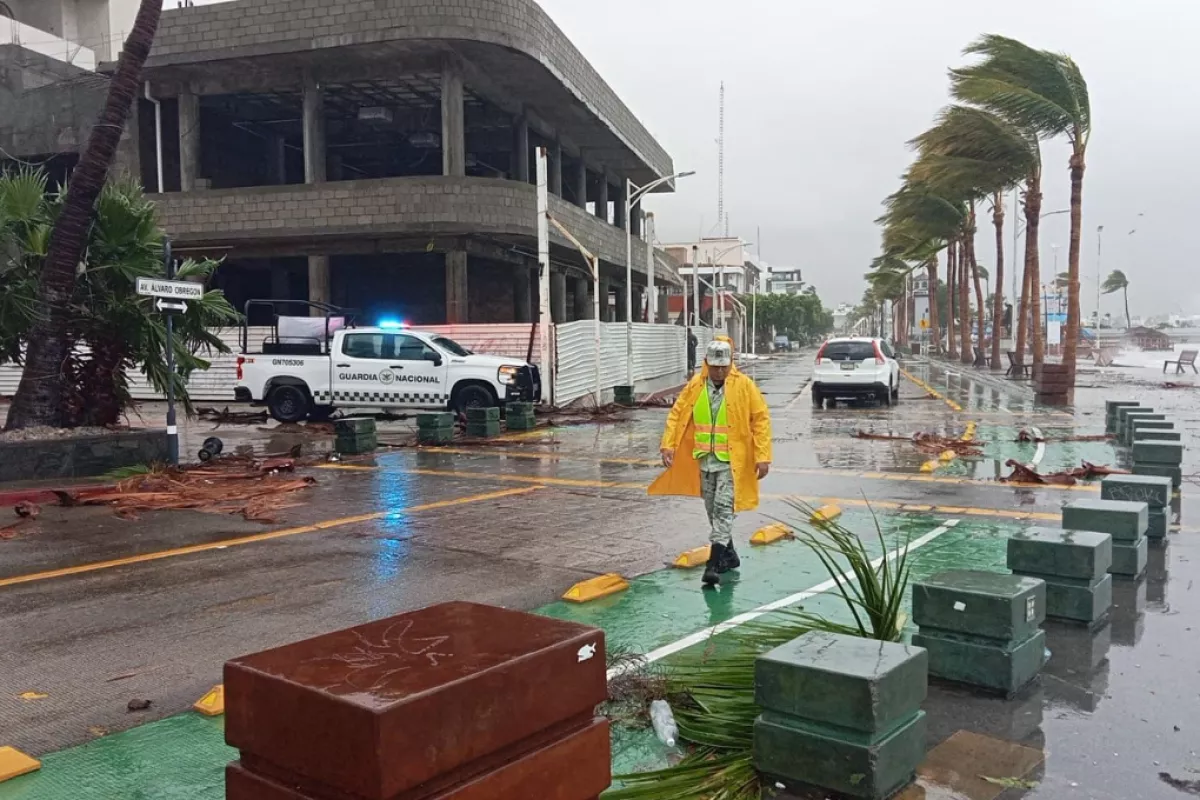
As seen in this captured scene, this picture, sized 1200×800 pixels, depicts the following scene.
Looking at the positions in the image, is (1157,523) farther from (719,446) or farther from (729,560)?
(719,446)

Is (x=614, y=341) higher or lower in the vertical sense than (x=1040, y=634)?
higher

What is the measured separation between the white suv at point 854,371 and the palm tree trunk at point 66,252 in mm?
15056

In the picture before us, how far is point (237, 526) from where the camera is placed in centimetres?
913

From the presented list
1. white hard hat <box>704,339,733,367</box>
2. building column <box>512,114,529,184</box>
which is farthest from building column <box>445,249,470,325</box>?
white hard hat <box>704,339,733,367</box>

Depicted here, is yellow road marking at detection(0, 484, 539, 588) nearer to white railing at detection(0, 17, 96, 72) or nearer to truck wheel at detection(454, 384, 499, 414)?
truck wheel at detection(454, 384, 499, 414)

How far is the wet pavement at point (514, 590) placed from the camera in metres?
4.01

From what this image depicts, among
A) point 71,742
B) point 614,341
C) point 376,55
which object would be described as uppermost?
point 376,55

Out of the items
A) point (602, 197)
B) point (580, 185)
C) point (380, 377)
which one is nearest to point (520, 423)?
point (380, 377)

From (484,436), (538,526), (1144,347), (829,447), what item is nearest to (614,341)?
(484,436)

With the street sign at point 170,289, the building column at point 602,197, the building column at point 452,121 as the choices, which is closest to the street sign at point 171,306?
the street sign at point 170,289

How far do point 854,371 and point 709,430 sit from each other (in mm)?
16072

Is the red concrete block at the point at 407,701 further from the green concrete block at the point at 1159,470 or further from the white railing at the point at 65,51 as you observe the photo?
the white railing at the point at 65,51

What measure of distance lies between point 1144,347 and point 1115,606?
3446 inches

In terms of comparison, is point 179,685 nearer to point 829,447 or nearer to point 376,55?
point 829,447
